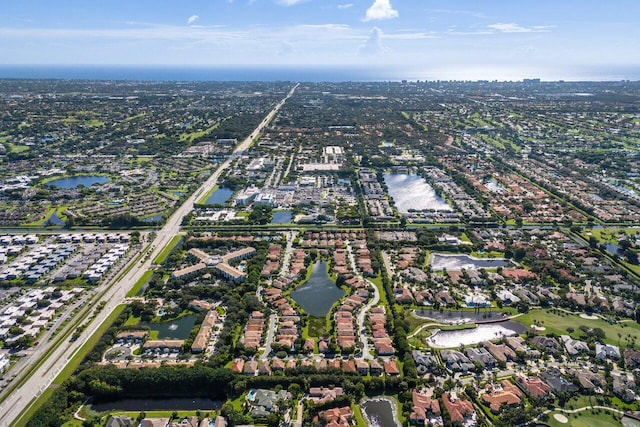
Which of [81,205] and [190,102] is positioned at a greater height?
[190,102]

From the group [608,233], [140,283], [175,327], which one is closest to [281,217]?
[140,283]

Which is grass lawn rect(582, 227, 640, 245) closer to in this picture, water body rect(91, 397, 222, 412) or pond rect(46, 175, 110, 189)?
water body rect(91, 397, 222, 412)

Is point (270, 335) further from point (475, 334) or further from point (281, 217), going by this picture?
point (281, 217)

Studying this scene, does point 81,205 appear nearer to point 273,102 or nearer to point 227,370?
point 227,370

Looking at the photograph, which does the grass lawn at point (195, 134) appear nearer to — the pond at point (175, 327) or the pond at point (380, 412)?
the pond at point (175, 327)

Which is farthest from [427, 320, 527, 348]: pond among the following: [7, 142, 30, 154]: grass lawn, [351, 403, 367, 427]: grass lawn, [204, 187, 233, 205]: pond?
[7, 142, 30, 154]: grass lawn

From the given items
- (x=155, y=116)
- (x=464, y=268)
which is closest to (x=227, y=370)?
(x=464, y=268)
